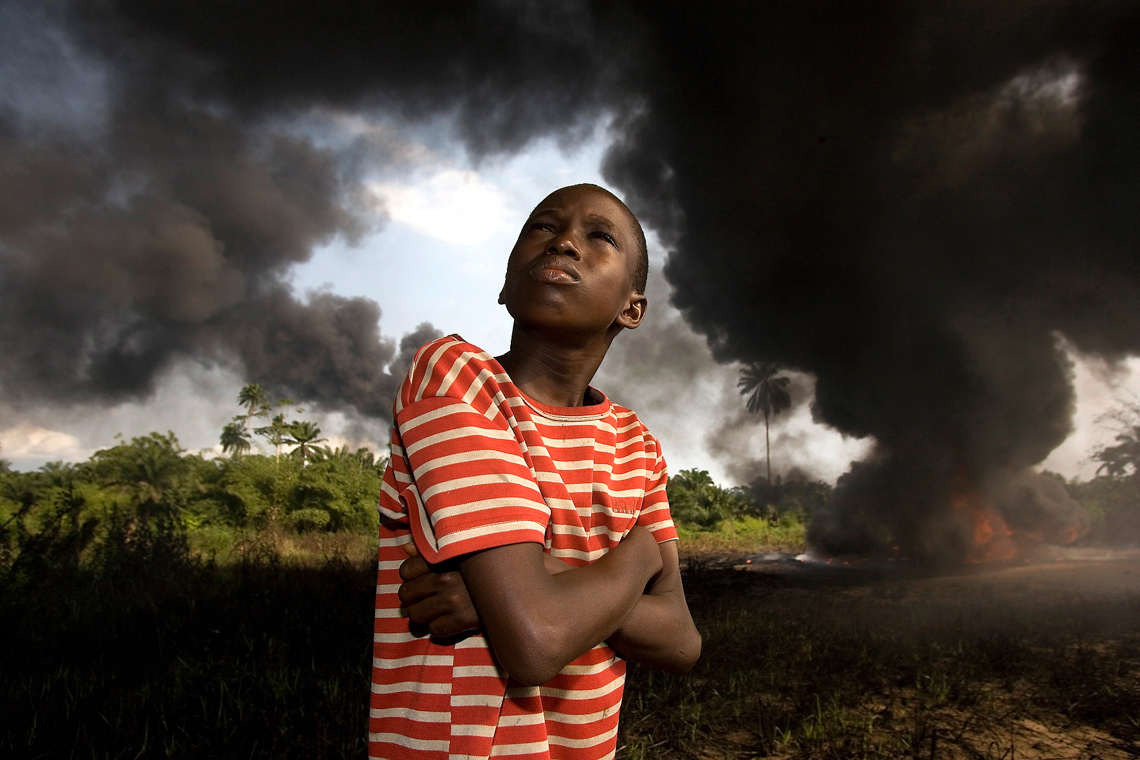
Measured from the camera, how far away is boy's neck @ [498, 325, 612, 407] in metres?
1.01

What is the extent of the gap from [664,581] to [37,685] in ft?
12.1

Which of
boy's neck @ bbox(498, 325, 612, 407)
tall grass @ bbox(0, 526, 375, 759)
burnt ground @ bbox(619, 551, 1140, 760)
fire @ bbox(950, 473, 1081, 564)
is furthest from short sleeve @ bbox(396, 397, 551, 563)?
fire @ bbox(950, 473, 1081, 564)

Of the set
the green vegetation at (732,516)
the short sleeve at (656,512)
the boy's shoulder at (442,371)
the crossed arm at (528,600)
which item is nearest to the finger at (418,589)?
the crossed arm at (528,600)

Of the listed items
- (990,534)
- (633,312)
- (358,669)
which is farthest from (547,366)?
(990,534)

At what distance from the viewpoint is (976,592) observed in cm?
959

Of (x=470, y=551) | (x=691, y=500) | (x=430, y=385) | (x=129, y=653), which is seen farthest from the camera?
(x=691, y=500)

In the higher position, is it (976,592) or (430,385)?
(430,385)

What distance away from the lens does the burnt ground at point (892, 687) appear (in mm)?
3123

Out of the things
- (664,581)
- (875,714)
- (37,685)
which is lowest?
(875,714)

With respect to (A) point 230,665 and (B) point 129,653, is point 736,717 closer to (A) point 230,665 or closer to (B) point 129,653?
(A) point 230,665

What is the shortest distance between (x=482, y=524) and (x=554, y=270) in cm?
42

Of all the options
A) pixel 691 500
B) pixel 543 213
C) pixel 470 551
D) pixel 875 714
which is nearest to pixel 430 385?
pixel 470 551

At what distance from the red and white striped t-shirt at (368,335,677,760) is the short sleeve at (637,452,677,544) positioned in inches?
2.8

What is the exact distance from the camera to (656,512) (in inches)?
43.1
